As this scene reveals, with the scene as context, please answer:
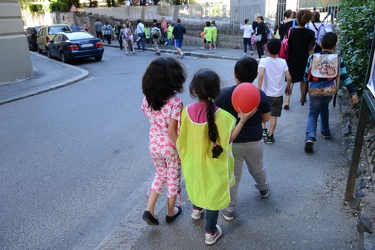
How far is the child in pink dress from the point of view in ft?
9.09

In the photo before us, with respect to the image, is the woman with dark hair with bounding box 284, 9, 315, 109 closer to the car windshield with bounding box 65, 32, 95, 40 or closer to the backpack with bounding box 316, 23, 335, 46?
the backpack with bounding box 316, 23, 335, 46

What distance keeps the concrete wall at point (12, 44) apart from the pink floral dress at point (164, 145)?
985cm

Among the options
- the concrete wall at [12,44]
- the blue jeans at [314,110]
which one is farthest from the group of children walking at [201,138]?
the concrete wall at [12,44]

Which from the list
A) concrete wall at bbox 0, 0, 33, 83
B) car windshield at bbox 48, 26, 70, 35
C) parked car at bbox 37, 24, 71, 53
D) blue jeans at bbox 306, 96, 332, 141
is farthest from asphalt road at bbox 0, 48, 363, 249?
car windshield at bbox 48, 26, 70, 35

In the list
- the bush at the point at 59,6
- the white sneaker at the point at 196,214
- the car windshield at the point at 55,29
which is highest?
the bush at the point at 59,6

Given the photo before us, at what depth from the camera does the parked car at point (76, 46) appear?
15430 mm

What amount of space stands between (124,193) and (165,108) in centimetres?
163

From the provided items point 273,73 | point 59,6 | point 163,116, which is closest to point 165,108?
point 163,116

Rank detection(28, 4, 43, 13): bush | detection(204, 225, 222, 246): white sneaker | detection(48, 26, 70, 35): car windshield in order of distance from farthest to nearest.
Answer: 1. detection(28, 4, 43, 13): bush
2. detection(48, 26, 70, 35): car windshield
3. detection(204, 225, 222, 246): white sneaker

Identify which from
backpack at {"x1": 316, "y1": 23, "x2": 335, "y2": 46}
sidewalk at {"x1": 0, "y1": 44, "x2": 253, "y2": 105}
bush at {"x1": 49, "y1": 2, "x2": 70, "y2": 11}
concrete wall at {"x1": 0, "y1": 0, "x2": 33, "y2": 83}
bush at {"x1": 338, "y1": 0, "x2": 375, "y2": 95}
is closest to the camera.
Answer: bush at {"x1": 338, "y1": 0, "x2": 375, "y2": 95}

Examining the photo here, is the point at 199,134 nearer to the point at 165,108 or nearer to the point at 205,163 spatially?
the point at 205,163

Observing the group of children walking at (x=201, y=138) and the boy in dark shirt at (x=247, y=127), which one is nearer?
the group of children walking at (x=201, y=138)

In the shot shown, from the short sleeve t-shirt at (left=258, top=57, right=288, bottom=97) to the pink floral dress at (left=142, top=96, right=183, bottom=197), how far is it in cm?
240

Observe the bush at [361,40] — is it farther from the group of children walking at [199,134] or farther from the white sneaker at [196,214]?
the white sneaker at [196,214]
